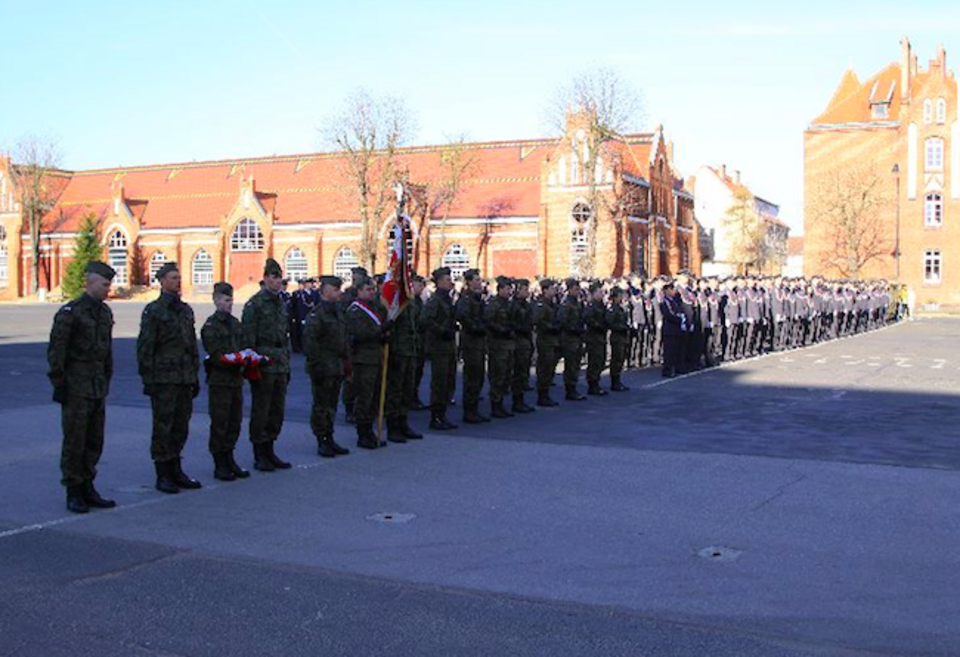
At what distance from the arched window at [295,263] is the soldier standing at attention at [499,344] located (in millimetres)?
61504

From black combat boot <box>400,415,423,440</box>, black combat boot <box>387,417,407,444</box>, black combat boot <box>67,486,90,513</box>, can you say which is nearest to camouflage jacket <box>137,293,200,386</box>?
black combat boot <box>67,486,90,513</box>

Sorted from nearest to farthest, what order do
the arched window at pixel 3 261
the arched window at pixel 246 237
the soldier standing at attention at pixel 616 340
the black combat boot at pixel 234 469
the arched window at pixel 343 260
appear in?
the black combat boot at pixel 234 469 < the soldier standing at attention at pixel 616 340 < the arched window at pixel 343 260 < the arched window at pixel 246 237 < the arched window at pixel 3 261

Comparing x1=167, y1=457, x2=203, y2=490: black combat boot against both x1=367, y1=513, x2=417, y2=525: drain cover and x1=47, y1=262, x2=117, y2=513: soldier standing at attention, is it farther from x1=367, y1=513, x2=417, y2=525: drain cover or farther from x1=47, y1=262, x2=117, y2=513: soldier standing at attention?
x1=367, y1=513, x2=417, y2=525: drain cover

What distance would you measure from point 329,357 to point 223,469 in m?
1.88

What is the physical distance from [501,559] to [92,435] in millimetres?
3743

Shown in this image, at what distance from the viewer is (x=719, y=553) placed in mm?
7633

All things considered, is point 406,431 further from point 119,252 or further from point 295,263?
point 119,252

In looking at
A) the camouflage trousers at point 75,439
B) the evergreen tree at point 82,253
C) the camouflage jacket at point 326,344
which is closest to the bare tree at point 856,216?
the evergreen tree at point 82,253

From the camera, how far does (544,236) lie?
66.7 meters

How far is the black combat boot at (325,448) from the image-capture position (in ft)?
38.7

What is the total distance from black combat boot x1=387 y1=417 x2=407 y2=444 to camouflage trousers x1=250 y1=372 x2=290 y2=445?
2045 mm

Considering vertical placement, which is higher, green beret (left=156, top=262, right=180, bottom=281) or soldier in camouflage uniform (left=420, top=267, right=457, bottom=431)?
green beret (left=156, top=262, right=180, bottom=281)

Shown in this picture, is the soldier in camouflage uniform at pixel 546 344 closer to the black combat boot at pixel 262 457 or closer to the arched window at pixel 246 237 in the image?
the black combat boot at pixel 262 457

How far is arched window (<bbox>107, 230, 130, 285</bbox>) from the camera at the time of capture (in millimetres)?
83500
